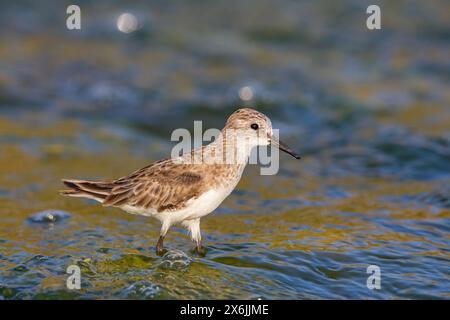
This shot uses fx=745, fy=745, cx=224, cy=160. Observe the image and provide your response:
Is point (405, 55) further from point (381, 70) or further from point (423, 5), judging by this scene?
point (423, 5)

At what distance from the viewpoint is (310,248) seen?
30.5ft

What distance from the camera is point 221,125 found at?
1509cm

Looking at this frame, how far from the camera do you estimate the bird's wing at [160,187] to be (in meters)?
8.68

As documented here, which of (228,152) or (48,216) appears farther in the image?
(48,216)

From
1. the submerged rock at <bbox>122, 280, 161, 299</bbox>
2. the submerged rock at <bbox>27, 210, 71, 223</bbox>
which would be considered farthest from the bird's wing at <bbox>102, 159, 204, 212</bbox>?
the submerged rock at <bbox>27, 210, 71, 223</bbox>

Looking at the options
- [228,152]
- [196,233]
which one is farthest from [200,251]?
[228,152]

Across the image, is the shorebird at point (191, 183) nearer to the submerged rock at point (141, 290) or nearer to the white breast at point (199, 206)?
the white breast at point (199, 206)

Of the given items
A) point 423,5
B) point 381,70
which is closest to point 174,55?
point 381,70

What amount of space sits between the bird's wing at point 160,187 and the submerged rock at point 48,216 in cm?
167

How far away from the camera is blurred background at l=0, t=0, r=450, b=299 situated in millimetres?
8609

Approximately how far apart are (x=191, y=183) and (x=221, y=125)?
255 inches

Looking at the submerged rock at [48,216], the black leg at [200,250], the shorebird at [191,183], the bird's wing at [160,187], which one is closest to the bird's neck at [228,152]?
the shorebird at [191,183]

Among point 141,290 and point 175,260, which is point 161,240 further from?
point 141,290
